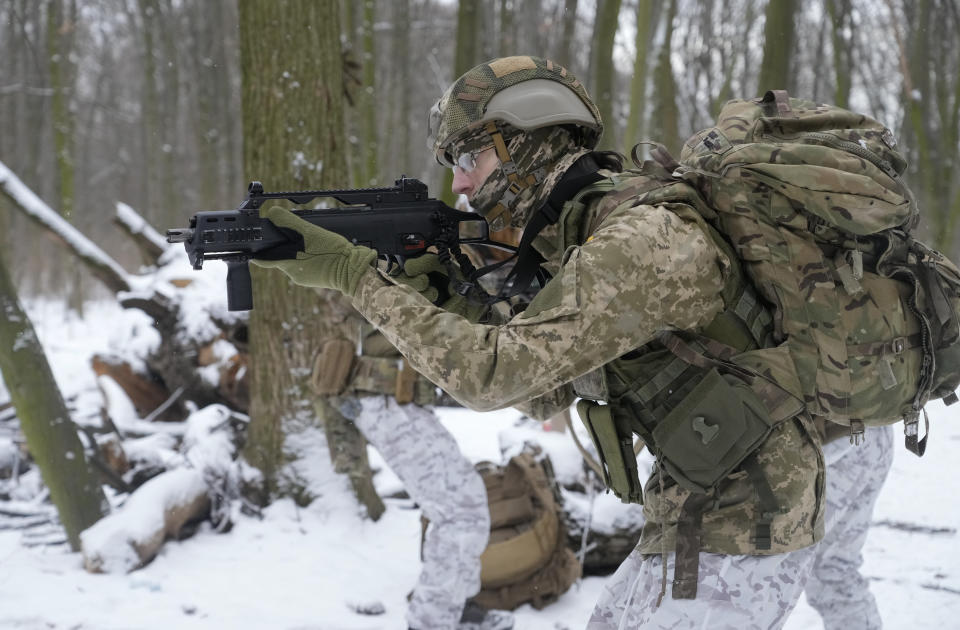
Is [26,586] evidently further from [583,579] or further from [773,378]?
[773,378]

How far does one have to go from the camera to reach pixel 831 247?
1786 mm

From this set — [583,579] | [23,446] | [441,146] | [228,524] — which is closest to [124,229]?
[23,446]

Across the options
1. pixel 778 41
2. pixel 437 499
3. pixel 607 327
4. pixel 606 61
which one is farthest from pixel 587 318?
pixel 606 61

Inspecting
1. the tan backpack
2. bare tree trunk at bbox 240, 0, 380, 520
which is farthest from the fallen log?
the tan backpack

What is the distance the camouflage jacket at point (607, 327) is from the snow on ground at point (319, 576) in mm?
2136

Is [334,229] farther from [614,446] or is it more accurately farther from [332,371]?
[332,371]

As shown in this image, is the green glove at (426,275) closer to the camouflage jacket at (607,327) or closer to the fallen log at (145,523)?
the camouflage jacket at (607,327)

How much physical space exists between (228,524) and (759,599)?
12.0 feet

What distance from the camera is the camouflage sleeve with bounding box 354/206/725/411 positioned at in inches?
61.6

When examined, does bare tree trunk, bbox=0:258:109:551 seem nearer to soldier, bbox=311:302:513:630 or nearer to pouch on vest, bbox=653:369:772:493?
soldier, bbox=311:302:513:630

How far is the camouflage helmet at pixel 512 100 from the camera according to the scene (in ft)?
6.68

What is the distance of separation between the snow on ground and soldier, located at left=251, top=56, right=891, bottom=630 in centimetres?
196

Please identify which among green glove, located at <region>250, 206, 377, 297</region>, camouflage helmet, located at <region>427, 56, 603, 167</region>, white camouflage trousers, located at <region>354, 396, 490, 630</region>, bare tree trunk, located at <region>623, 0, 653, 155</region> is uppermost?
bare tree trunk, located at <region>623, 0, 653, 155</region>

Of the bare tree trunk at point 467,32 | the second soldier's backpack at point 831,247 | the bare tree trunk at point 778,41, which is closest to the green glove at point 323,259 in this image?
the second soldier's backpack at point 831,247
